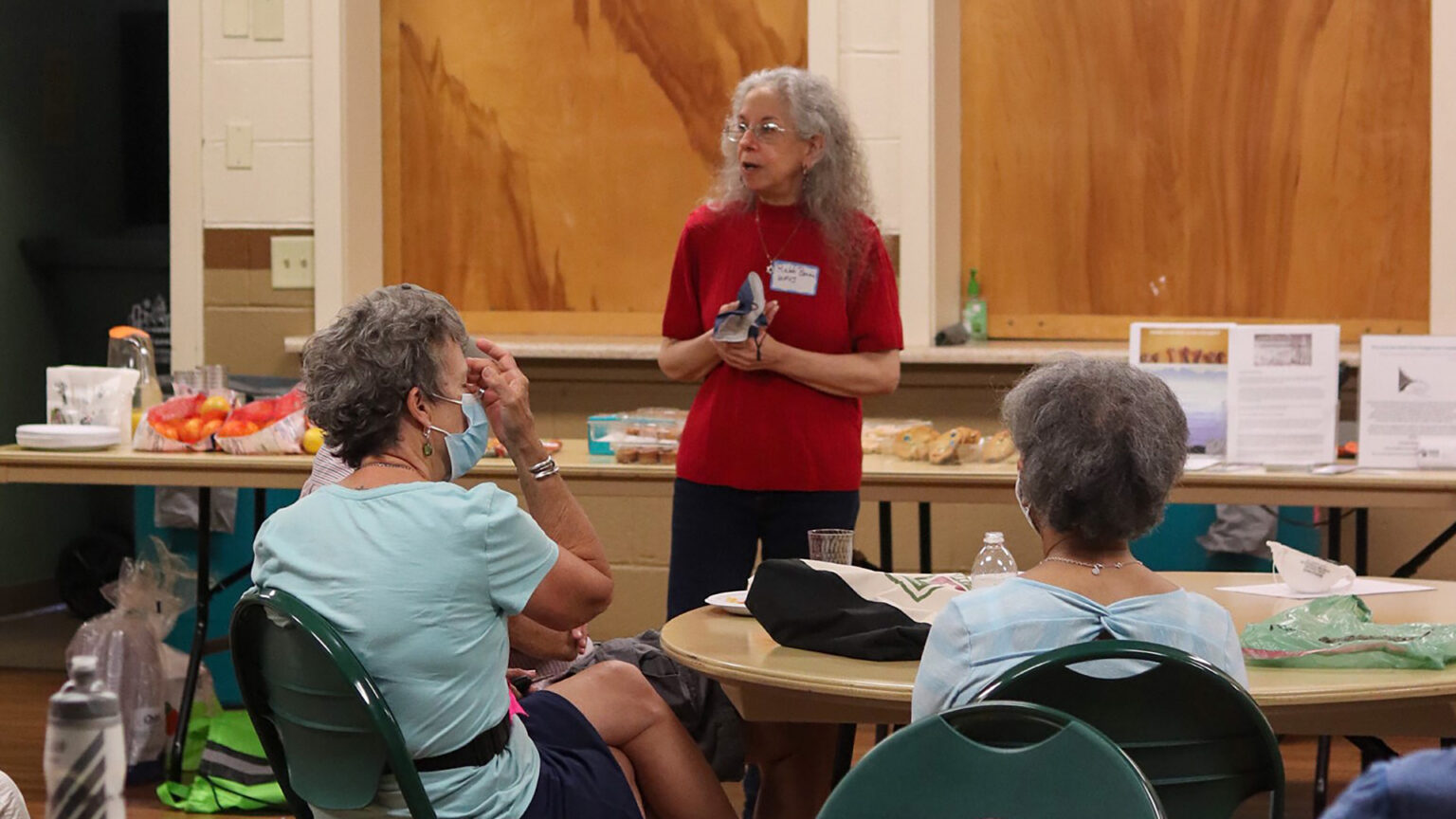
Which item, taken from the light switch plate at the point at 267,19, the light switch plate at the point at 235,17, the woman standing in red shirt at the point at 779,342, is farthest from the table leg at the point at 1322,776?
the light switch plate at the point at 235,17

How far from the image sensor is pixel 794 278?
3.27 meters

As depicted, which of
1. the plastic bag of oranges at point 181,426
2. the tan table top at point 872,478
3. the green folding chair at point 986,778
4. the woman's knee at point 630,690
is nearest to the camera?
the green folding chair at point 986,778

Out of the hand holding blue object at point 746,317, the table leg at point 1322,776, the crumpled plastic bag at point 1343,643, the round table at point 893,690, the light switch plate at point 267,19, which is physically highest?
the light switch plate at point 267,19

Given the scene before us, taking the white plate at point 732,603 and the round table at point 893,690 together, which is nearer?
the round table at point 893,690

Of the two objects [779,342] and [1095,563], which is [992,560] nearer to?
[1095,563]

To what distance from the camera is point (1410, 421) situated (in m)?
3.80

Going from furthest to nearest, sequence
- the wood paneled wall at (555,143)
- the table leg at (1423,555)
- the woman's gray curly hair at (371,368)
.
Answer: the wood paneled wall at (555,143)
the table leg at (1423,555)
the woman's gray curly hair at (371,368)

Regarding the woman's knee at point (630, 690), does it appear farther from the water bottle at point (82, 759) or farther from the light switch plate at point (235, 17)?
the light switch plate at point (235, 17)

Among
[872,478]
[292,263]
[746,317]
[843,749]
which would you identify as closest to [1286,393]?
[872,478]

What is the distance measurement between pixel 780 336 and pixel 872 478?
58 cm

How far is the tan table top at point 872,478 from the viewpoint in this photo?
3.61 m

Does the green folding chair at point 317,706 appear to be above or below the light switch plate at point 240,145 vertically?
below

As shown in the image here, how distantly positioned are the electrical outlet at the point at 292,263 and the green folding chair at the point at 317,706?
3.52 meters

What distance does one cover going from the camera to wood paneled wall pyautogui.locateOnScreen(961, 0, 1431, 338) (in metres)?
4.93
